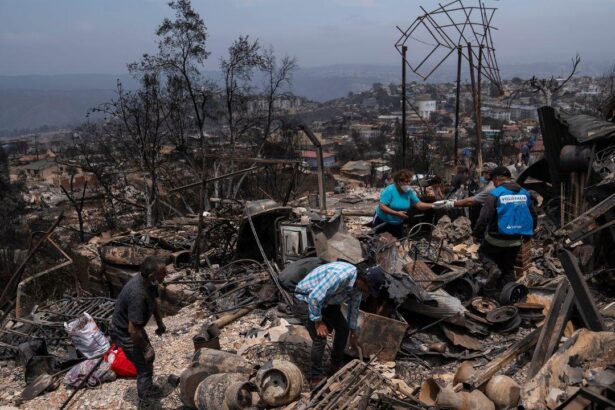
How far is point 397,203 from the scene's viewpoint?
276 inches

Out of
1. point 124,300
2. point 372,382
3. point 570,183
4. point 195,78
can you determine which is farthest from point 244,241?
point 195,78

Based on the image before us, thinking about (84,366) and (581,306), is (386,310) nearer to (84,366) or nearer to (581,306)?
(581,306)

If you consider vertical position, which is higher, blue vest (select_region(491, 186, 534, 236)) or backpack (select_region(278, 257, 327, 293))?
blue vest (select_region(491, 186, 534, 236))

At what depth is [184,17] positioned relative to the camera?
62.2ft

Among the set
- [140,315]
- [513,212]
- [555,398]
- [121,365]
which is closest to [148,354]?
[140,315]

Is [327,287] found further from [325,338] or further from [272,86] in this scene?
[272,86]

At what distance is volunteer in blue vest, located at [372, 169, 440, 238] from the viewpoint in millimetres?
6910

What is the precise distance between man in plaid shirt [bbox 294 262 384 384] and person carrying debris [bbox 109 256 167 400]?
1355mm

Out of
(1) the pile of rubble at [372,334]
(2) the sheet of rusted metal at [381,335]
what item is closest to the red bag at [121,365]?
(1) the pile of rubble at [372,334]

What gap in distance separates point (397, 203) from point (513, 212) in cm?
173

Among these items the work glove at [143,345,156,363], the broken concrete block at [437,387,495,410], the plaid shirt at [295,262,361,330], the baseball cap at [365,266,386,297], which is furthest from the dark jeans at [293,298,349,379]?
the work glove at [143,345,156,363]

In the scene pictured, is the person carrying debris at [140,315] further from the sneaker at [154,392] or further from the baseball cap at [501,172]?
the baseball cap at [501,172]

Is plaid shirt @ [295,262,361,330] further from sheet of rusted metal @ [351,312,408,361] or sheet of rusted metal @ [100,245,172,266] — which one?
sheet of rusted metal @ [100,245,172,266]

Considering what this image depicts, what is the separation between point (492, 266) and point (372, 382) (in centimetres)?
267
